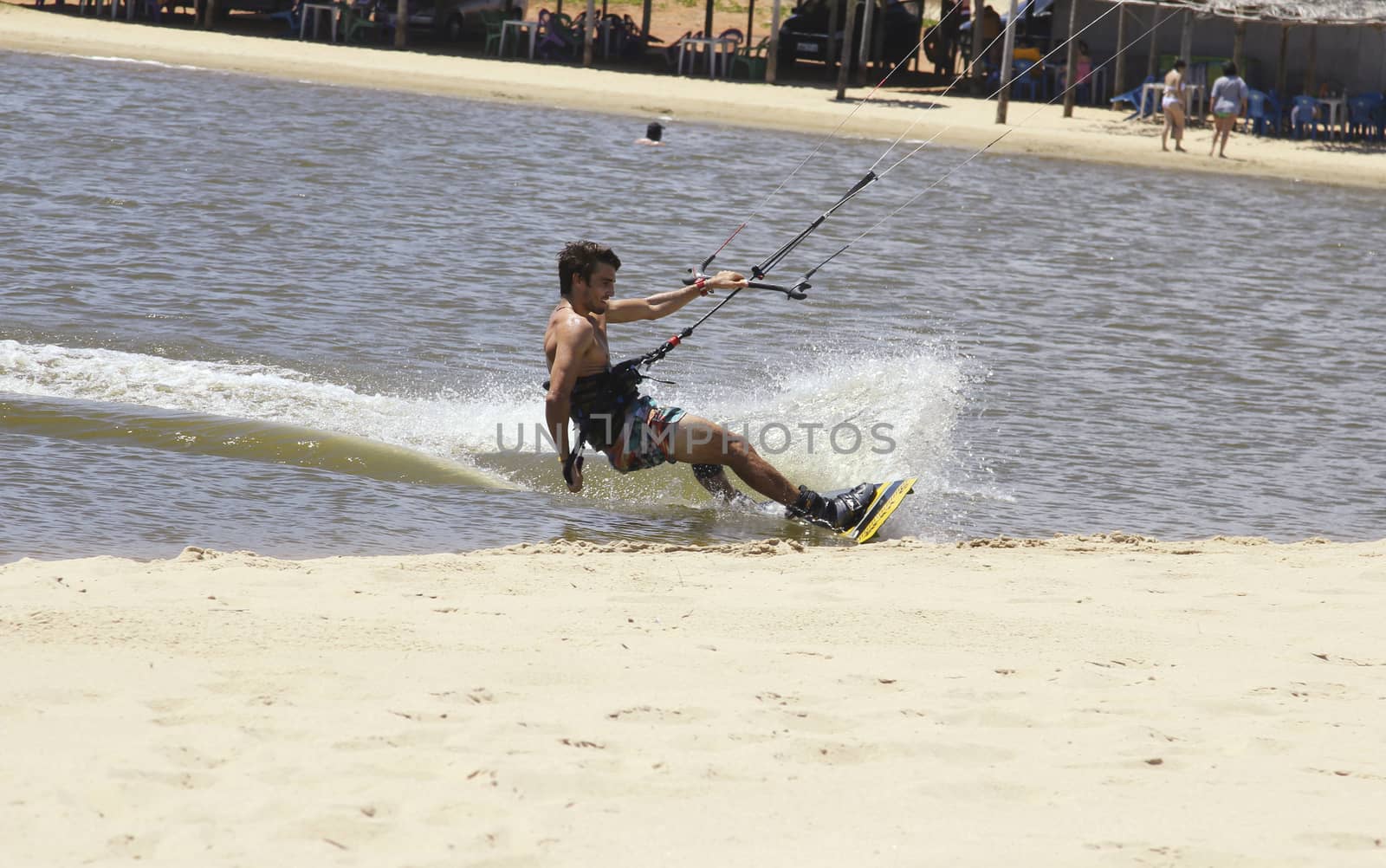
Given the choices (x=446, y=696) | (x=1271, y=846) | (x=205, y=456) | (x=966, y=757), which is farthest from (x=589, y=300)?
(x=1271, y=846)

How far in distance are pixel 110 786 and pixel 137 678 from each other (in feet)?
2.34

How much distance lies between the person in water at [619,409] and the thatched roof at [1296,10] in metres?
21.8

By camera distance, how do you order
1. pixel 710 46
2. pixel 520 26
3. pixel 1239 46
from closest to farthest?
pixel 1239 46, pixel 710 46, pixel 520 26

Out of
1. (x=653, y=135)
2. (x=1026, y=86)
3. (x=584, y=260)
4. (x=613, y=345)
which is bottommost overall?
(x=613, y=345)

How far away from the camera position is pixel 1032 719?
166 inches

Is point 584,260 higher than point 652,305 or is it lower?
higher

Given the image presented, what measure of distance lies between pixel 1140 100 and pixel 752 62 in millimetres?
8003

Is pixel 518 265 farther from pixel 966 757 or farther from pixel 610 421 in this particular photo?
pixel 966 757

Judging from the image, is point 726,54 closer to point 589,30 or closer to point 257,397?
point 589,30

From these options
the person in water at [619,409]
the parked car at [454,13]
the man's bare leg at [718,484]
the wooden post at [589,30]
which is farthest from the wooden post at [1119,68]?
the person in water at [619,409]

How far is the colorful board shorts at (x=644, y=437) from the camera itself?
7.14m

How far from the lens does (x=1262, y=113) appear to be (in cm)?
2800

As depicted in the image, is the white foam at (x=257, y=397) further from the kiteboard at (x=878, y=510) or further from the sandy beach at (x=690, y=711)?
the sandy beach at (x=690, y=711)

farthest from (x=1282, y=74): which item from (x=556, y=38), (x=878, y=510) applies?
(x=878, y=510)
